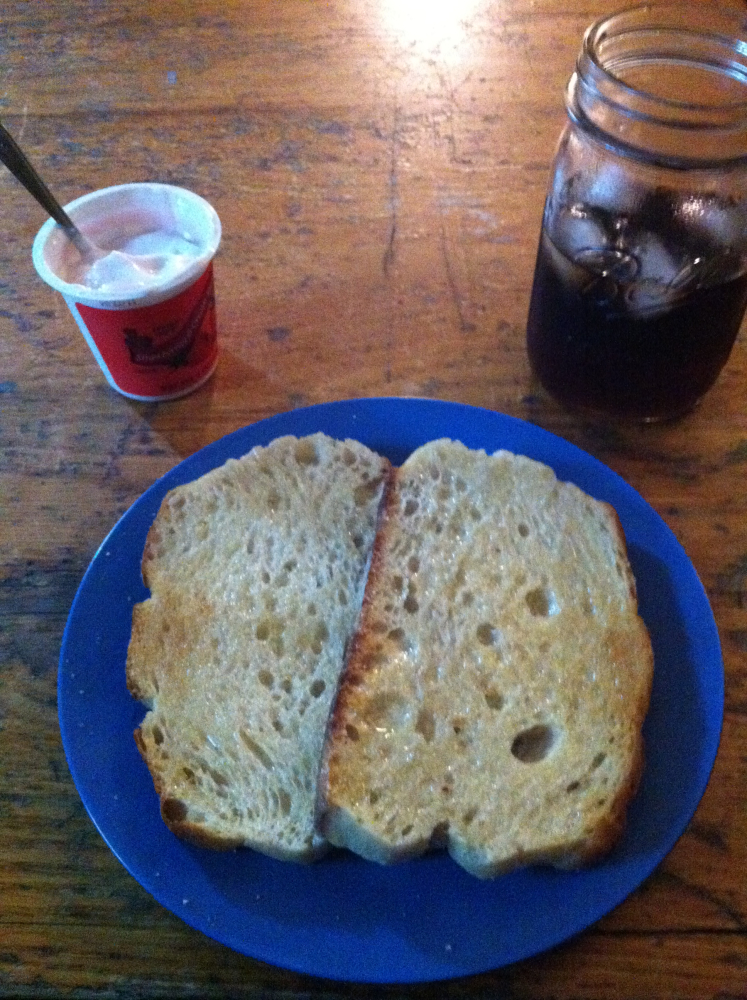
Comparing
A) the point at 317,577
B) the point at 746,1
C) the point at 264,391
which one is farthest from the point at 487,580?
the point at 746,1

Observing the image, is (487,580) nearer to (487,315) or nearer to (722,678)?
(722,678)

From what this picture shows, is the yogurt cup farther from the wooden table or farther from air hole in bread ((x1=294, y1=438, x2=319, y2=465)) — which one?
air hole in bread ((x1=294, y1=438, x2=319, y2=465))

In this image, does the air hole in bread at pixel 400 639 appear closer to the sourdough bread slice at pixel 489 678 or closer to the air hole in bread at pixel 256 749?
the sourdough bread slice at pixel 489 678

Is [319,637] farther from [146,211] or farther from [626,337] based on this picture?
[146,211]

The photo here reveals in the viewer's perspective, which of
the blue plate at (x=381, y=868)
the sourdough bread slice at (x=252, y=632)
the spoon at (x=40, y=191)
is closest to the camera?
the blue plate at (x=381, y=868)

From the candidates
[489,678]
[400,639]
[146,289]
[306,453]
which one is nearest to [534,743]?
[489,678]

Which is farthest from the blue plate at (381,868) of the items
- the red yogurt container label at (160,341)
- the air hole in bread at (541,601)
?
the red yogurt container label at (160,341)
